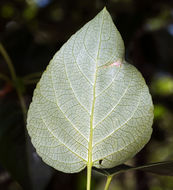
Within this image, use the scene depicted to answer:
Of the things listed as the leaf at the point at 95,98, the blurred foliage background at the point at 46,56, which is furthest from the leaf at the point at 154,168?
the blurred foliage background at the point at 46,56

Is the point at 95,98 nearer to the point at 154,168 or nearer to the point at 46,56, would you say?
the point at 154,168

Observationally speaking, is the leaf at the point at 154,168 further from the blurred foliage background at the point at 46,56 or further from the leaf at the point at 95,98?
the blurred foliage background at the point at 46,56

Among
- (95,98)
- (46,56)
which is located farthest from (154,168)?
(46,56)

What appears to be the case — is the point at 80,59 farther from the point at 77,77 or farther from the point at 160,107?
the point at 160,107

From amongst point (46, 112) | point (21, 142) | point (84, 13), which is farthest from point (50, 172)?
point (84, 13)

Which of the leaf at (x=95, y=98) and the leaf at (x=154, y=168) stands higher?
the leaf at (x=95, y=98)

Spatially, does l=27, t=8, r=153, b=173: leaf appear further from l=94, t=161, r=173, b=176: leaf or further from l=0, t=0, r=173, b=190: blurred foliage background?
Answer: l=0, t=0, r=173, b=190: blurred foliage background
